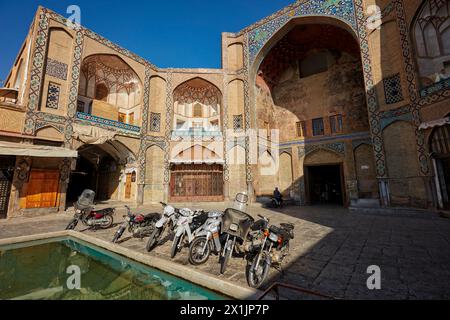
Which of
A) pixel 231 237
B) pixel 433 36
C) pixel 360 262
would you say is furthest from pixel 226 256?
pixel 433 36

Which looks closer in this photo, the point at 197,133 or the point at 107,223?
the point at 107,223

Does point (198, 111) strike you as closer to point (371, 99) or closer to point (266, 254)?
point (371, 99)

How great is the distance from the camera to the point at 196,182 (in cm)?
1581

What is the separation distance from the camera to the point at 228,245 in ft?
12.2

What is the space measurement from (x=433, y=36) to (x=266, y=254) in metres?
13.8

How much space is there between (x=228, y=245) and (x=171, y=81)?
15.7 meters

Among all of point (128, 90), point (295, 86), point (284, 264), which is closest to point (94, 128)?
point (128, 90)

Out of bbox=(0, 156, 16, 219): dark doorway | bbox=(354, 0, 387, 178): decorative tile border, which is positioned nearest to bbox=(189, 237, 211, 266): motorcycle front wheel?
bbox=(354, 0, 387, 178): decorative tile border

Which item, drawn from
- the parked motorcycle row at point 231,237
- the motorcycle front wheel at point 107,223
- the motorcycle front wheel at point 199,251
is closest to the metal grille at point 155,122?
the motorcycle front wheel at point 107,223

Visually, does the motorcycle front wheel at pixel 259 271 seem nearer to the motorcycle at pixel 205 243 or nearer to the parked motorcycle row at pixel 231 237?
the parked motorcycle row at pixel 231 237

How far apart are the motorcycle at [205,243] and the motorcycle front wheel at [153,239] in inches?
44.7

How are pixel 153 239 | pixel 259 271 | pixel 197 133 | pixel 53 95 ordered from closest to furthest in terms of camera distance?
pixel 259 271 < pixel 153 239 < pixel 53 95 < pixel 197 133

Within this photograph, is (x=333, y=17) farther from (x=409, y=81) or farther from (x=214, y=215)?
(x=214, y=215)

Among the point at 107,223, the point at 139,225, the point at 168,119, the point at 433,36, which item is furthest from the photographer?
the point at 168,119
